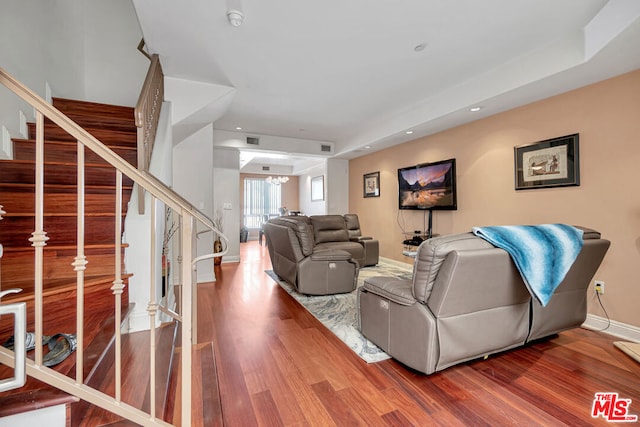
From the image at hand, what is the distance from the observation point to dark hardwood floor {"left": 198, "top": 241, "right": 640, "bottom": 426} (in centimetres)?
149

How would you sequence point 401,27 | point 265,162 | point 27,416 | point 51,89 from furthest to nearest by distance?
point 265,162
point 51,89
point 401,27
point 27,416

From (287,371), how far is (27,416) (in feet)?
4.25

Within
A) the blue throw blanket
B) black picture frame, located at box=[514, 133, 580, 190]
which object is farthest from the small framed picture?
the blue throw blanket

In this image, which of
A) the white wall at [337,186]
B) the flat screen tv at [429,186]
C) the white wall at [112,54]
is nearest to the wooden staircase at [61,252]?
the white wall at [112,54]

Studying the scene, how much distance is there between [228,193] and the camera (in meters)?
5.62

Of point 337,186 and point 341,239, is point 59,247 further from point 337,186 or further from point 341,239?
point 337,186

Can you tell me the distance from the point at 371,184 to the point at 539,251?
4.36 metres

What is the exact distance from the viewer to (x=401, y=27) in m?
2.32

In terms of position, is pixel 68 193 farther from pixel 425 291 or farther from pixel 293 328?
pixel 425 291

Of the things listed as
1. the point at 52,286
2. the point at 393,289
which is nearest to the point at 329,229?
the point at 393,289

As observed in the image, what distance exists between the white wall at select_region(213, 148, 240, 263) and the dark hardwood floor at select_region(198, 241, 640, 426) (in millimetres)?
3185

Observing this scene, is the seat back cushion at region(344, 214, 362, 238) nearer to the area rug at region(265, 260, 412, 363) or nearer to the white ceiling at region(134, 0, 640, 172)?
the area rug at region(265, 260, 412, 363)

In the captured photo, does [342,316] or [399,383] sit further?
[342,316]

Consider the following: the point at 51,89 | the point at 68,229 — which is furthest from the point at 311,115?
the point at 68,229
